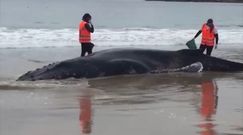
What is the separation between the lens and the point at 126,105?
9.62 metres

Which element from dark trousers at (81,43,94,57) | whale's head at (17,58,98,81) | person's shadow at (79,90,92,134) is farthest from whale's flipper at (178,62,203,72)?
person's shadow at (79,90,92,134)

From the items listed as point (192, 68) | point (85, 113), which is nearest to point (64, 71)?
point (192, 68)

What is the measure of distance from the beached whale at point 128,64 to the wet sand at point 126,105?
26 centimetres

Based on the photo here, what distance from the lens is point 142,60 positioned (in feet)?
46.3

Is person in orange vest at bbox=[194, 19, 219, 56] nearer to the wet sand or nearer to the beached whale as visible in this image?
the beached whale

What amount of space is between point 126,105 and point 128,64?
4.20m

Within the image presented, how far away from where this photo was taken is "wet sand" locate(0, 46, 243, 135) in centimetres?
787

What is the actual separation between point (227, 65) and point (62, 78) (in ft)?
15.7

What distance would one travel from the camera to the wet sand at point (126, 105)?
7.87 meters

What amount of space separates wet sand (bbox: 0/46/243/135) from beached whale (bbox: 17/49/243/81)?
0.26 metres

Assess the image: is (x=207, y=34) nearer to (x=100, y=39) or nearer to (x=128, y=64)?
(x=128, y=64)

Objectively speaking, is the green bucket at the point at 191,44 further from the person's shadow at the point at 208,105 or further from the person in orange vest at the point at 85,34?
the person's shadow at the point at 208,105

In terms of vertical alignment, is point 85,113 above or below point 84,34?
below

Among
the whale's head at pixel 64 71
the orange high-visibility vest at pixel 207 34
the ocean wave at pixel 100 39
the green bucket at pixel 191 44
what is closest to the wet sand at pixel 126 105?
the whale's head at pixel 64 71
